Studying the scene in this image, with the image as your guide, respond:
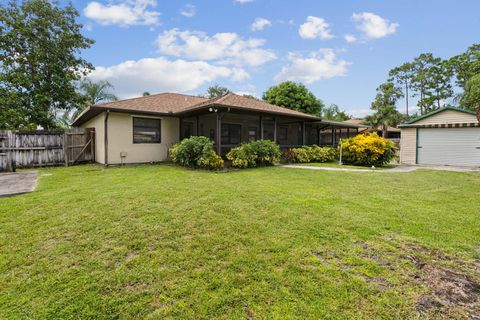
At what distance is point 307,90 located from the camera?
25.7 metres

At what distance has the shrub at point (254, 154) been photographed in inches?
420

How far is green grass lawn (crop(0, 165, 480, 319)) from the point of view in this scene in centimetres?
201

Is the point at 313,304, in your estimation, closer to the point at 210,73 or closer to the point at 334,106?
the point at 210,73

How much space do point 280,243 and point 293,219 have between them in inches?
36.0

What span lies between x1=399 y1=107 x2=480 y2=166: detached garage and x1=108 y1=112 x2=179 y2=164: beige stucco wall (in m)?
13.7

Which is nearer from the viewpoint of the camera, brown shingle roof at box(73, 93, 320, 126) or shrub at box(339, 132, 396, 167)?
brown shingle roof at box(73, 93, 320, 126)

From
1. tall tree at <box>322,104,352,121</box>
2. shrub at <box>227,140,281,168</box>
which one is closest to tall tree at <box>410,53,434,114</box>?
tall tree at <box>322,104,352,121</box>

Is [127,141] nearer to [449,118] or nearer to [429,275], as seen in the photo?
[429,275]

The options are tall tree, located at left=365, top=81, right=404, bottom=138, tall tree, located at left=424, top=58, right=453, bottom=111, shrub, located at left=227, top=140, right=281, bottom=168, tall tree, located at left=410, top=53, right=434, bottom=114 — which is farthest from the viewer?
tall tree, located at left=410, top=53, right=434, bottom=114

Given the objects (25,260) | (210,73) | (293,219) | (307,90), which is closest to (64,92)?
(210,73)

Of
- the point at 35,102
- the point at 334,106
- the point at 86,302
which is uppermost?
the point at 334,106

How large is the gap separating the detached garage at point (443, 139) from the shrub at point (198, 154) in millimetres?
12015

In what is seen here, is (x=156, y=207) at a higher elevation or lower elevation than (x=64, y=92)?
lower

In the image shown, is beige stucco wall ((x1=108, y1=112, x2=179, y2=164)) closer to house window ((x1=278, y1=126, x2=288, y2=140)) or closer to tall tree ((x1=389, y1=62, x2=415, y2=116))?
house window ((x1=278, y1=126, x2=288, y2=140))
